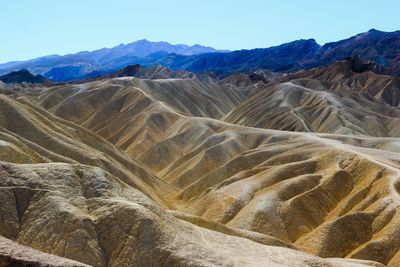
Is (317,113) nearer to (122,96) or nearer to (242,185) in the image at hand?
(122,96)

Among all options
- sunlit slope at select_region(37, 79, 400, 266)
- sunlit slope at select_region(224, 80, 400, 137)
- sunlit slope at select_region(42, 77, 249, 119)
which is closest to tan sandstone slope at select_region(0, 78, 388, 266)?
sunlit slope at select_region(37, 79, 400, 266)

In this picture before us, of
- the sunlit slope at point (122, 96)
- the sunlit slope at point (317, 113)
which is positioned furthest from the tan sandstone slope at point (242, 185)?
the sunlit slope at point (122, 96)

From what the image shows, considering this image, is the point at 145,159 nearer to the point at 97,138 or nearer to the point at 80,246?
the point at 97,138

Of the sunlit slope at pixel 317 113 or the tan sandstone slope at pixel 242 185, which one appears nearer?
the tan sandstone slope at pixel 242 185

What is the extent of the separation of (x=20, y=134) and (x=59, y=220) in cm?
4357

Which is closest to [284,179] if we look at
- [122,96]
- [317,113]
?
[317,113]

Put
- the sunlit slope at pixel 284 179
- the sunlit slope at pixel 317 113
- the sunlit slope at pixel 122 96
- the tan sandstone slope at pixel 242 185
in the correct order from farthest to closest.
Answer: the sunlit slope at pixel 122 96
the sunlit slope at pixel 317 113
the sunlit slope at pixel 284 179
the tan sandstone slope at pixel 242 185

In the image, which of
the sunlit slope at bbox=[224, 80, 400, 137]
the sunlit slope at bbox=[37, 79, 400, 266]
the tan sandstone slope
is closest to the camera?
the tan sandstone slope

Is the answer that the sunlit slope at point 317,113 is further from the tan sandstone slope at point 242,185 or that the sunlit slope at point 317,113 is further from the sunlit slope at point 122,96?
the sunlit slope at point 122,96

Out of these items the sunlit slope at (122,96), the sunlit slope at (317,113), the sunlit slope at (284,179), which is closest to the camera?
the sunlit slope at (284,179)

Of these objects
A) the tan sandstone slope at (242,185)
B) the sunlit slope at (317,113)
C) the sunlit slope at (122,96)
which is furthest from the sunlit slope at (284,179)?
the sunlit slope at (122,96)

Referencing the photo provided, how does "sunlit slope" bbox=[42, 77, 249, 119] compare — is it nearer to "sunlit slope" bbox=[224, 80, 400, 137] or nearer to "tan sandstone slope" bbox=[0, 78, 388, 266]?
"tan sandstone slope" bbox=[0, 78, 388, 266]

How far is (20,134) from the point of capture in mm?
77125

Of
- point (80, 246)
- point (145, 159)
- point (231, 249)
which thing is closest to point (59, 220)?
point (80, 246)
